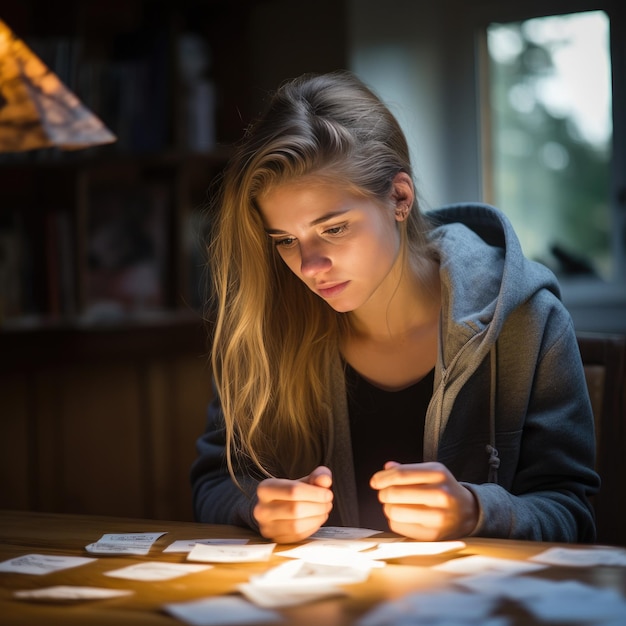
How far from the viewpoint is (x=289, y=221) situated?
1.33 metres

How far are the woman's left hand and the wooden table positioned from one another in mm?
34

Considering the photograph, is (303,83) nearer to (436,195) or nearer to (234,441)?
(234,441)

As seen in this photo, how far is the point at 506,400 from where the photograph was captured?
4.52 feet

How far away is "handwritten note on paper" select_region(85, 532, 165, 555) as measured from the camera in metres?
1.10

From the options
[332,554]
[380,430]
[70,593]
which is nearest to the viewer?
[70,593]

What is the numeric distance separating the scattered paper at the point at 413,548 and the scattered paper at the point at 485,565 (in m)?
0.04

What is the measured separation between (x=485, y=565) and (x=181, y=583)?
32 cm

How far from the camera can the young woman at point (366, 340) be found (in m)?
1.32

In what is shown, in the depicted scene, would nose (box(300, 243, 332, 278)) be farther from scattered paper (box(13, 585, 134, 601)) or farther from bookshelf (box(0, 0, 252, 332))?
bookshelf (box(0, 0, 252, 332))

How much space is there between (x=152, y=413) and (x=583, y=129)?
4.97 feet

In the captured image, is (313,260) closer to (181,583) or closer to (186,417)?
(181,583)

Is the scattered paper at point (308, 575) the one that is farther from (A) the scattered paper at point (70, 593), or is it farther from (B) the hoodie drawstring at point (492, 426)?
(B) the hoodie drawstring at point (492, 426)

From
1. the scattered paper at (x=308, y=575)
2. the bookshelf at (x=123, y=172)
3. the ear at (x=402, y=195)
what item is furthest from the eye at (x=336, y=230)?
the bookshelf at (x=123, y=172)

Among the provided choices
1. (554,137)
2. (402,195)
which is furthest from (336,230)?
(554,137)
